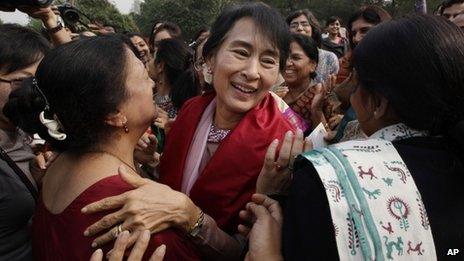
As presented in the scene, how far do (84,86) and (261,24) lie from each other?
2.69 feet

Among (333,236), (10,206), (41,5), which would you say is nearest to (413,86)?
(333,236)

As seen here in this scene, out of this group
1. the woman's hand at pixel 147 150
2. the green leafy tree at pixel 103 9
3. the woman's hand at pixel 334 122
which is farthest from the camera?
the green leafy tree at pixel 103 9

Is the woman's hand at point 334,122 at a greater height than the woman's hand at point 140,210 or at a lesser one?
lesser

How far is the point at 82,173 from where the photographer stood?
1407mm

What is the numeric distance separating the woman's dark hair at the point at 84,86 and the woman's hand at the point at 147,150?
2.32 ft

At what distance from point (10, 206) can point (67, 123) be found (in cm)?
43

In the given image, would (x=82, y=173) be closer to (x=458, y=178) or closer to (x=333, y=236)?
(x=333, y=236)

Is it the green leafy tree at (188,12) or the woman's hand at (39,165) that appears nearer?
the woman's hand at (39,165)

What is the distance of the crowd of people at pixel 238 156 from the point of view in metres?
1.10

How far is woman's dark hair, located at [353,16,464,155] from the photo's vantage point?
1.15 meters

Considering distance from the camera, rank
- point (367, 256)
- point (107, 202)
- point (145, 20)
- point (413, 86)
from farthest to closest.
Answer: point (145, 20)
point (107, 202)
point (413, 86)
point (367, 256)

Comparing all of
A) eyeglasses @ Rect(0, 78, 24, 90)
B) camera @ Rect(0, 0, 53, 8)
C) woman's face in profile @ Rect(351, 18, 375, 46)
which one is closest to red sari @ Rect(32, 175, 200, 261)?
eyeglasses @ Rect(0, 78, 24, 90)

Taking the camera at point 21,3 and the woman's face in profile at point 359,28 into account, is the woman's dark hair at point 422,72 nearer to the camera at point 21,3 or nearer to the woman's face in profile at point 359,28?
the camera at point 21,3

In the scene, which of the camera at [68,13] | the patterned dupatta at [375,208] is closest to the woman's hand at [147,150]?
the patterned dupatta at [375,208]
